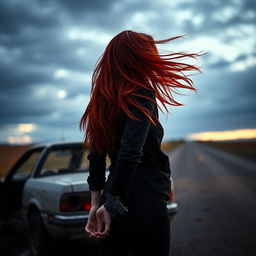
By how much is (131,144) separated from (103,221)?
413 millimetres

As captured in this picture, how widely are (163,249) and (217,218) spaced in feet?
15.9

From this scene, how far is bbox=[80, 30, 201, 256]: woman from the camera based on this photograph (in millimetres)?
1348

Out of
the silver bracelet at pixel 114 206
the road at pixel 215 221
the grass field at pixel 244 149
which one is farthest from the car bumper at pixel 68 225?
the grass field at pixel 244 149

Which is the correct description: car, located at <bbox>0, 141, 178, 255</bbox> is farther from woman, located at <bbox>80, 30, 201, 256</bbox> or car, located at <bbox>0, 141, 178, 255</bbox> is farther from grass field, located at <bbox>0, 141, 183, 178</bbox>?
Answer: woman, located at <bbox>80, 30, 201, 256</bbox>

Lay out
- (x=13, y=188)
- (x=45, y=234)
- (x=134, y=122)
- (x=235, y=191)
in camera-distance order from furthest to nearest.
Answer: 1. (x=235, y=191)
2. (x=13, y=188)
3. (x=45, y=234)
4. (x=134, y=122)

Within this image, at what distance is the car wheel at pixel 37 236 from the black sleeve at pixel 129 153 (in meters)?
2.72

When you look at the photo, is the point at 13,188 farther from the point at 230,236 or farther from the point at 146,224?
the point at 146,224

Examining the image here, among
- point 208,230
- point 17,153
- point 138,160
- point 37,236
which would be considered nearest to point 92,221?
point 138,160

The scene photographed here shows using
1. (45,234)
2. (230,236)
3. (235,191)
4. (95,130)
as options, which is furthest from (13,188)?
(235,191)

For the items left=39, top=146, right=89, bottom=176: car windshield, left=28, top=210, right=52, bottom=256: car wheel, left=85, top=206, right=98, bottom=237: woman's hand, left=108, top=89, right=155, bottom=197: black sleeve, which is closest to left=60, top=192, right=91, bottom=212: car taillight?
left=28, top=210, right=52, bottom=256: car wheel

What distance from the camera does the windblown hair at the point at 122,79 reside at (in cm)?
145

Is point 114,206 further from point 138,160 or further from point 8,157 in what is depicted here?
point 8,157

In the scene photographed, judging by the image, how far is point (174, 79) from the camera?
1.54 meters

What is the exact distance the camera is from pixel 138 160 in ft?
4.39
